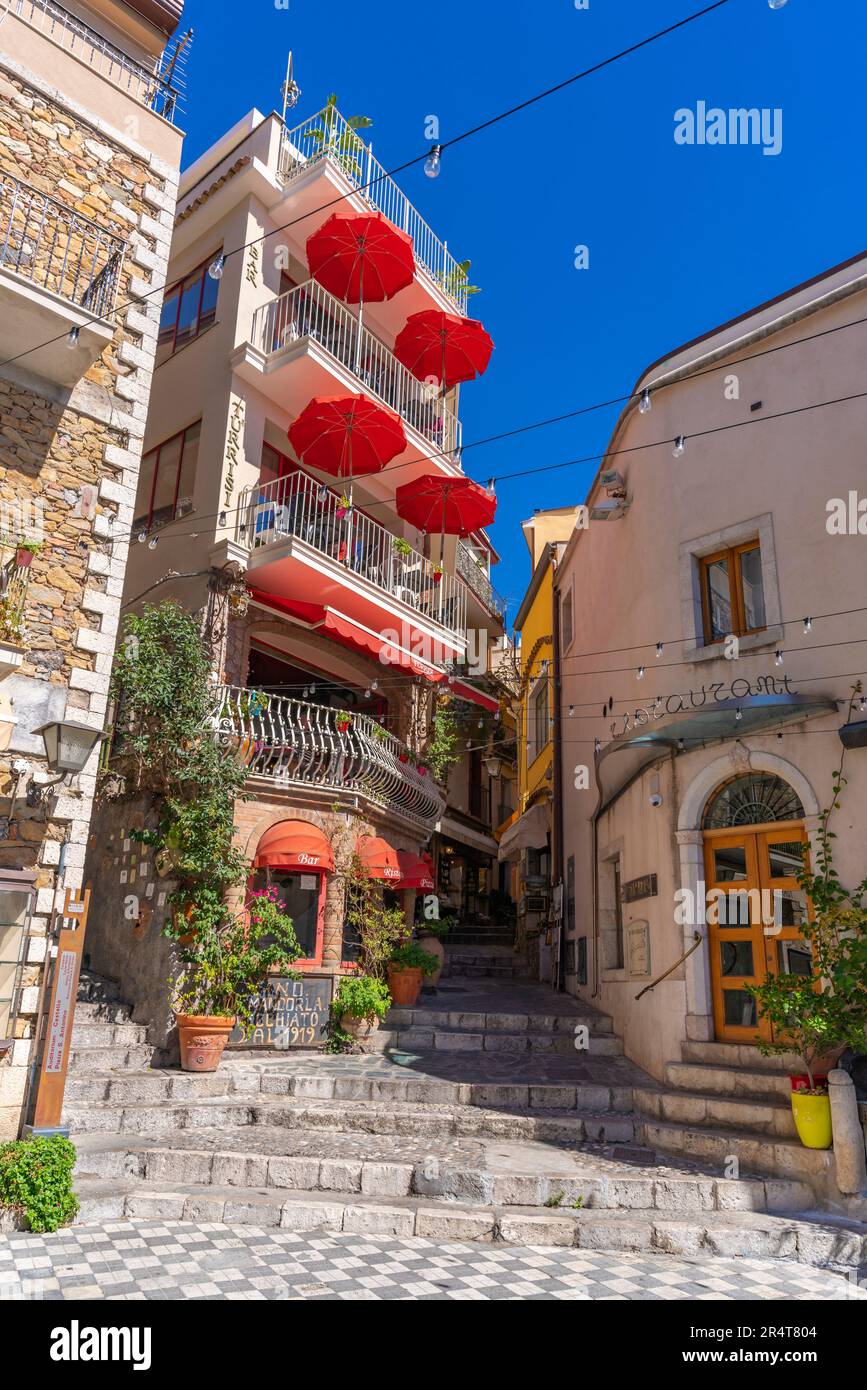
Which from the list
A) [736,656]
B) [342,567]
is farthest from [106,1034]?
[736,656]

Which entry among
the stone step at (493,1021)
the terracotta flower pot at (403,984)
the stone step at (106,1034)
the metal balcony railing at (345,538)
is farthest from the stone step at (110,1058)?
the metal balcony railing at (345,538)

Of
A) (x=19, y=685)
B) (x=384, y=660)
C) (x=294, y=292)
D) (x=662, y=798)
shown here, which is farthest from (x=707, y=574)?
(x=294, y=292)

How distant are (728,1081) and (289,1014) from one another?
19.0 feet

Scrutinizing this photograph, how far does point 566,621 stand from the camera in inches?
750

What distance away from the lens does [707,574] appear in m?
11.6

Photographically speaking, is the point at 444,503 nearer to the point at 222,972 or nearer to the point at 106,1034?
the point at 222,972

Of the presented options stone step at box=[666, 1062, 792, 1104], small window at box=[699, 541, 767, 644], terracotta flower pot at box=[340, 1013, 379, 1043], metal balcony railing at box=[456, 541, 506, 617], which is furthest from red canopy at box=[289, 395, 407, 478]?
stone step at box=[666, 1062, 792, 1104]

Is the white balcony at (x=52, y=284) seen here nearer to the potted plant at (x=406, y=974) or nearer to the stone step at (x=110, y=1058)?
the stone step at (x=110, y=1058)

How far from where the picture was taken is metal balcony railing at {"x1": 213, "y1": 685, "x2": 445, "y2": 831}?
13.1 meters

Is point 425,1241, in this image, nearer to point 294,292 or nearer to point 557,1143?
point 557,1143

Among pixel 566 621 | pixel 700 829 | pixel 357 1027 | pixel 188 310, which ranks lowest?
pixel 357 1027

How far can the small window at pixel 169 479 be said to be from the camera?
15711 millimetres

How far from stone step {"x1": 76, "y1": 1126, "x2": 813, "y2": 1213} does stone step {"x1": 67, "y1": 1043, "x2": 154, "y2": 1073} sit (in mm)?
2171
